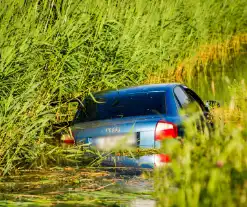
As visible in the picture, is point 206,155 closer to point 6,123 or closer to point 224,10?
point 6,123

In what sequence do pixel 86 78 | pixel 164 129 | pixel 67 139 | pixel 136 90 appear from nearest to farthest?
pixel 164 129 → pixel 67 139 → pixel 136 90 → pixel 86 78

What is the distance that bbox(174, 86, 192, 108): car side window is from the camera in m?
11.6

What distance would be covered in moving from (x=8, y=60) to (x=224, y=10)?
21082 mm

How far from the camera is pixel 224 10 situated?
3103 cm

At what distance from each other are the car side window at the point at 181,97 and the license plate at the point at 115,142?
1.37 meters

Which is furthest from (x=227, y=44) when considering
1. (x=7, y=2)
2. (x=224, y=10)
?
(x=7, y=2)

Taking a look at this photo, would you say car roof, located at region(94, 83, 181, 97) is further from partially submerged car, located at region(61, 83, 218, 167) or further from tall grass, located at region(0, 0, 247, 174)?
tall grass, located at region(0, 0, 247, 174)

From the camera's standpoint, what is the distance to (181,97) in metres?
11.9

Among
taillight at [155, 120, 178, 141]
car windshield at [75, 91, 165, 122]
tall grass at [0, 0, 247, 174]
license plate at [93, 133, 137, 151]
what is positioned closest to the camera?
license plate at [93, 133, 137, 151]

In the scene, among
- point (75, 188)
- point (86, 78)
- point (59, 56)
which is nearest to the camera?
point (75, 188)

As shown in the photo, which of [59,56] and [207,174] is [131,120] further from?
[207,174]

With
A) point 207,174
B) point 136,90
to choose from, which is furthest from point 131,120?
point 207,174

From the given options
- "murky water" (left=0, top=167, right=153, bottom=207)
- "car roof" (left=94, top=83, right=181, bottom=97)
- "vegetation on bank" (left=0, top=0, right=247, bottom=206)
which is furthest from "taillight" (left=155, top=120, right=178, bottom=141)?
"car roof" (left=94, top=83, right=181, bottom=97)

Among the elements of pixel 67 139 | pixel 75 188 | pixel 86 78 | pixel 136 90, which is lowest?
pixel 75 188
